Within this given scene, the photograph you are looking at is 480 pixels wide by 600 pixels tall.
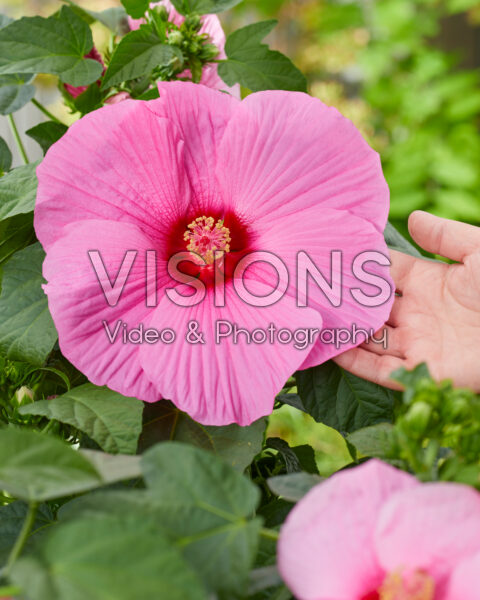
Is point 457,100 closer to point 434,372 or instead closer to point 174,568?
point 434,372

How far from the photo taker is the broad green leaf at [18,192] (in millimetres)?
527

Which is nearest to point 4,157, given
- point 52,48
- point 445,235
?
point 52,48

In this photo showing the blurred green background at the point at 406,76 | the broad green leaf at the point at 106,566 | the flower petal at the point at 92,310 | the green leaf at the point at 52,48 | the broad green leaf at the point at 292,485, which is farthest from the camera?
the blurred green background at the point at 406,76

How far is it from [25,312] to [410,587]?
36 cm

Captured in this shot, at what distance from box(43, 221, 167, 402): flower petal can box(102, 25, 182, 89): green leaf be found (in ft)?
0.50

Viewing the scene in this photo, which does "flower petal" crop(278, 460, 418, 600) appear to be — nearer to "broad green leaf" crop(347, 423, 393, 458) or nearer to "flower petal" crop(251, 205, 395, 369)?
"broad green leaf" crop(347, 423, 393, 458)

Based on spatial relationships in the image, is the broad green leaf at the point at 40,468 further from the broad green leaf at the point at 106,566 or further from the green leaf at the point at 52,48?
the green leaf at the point at 52,48

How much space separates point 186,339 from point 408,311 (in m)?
0.25

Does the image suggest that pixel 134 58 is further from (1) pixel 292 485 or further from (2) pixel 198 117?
(1) pixel 292 485

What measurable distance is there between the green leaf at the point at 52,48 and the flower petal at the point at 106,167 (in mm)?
118

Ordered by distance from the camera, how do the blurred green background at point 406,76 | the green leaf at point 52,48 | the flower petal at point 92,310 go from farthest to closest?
1. the blurred green background at point 406,76
2. the green leaf at point 52,48
3. the flower petal at point 92,310

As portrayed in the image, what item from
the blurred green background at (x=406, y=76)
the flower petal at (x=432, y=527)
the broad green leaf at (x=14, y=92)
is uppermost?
the broad green leaf at (x=14, y=92)

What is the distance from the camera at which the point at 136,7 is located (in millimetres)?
594

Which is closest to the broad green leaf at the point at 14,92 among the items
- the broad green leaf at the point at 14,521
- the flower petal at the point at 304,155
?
the flower petal at the point at 304,155
